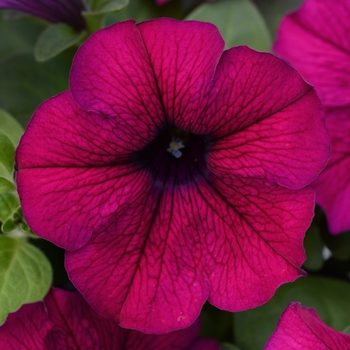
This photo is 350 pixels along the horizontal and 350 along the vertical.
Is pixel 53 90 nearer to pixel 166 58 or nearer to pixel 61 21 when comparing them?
pixel 61 21

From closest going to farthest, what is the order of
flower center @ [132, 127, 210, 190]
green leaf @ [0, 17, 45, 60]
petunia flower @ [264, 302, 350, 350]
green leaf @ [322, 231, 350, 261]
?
petunia flower @ [264, 302, 350, 350], flower center @ [132, 127, 210, 190], green leaf @ [322, 231, 350, 261], green leaf @ [0, 17, 45, 60]

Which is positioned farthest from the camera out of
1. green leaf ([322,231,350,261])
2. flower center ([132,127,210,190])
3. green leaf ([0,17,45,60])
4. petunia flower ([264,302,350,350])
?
green leaf ([0,17,45,60])

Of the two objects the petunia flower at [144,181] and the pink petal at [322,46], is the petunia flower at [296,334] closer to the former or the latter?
the petunia flower at [144,181]

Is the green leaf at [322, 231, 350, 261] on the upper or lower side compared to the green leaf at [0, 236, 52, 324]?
lower

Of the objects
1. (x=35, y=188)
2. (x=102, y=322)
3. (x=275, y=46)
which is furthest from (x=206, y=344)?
(x=275, y=46)

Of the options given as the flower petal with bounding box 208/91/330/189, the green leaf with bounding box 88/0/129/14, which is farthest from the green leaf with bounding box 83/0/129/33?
the flower petal with bounding box 208/91/330/189

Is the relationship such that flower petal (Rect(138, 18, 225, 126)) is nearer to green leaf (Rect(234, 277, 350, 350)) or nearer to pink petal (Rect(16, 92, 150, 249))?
pink petal (Rect(16, 92, 150, 249))

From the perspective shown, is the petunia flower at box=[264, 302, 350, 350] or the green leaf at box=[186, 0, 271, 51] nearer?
the petunia flower at box=[264, 302, 350, 350]
